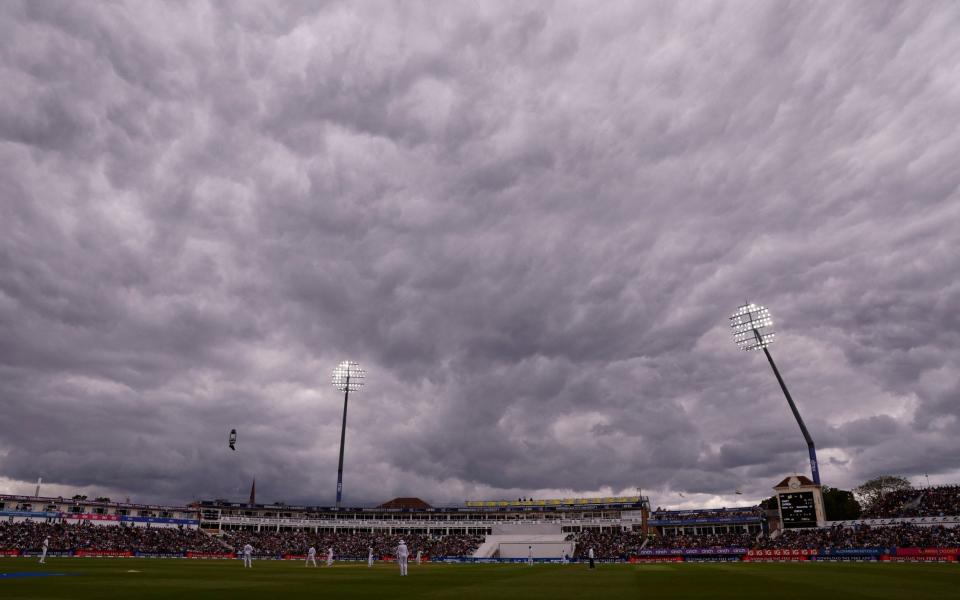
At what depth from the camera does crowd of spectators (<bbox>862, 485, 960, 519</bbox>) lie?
8300 centimetres

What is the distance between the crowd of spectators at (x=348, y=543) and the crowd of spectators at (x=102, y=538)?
7220 mm

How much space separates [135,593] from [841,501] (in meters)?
161

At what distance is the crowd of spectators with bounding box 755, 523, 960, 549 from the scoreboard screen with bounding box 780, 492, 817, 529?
1860mm

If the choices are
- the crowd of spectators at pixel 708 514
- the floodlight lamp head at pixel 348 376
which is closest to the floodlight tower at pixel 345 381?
the floodlight lamp head at pixel 348 376

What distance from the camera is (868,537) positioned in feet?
247

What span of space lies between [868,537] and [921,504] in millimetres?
21206

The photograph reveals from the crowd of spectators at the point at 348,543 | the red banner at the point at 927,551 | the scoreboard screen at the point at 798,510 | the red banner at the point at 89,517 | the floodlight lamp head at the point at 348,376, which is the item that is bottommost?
the crowd of spectators at the point at 348,543

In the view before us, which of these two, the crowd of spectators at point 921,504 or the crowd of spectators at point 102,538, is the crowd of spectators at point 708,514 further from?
the crowd of spectators at point 102,538

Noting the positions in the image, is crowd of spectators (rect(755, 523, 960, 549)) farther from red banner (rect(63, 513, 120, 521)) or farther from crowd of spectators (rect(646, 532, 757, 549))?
red banner (rect(63, 513, 120, 521))

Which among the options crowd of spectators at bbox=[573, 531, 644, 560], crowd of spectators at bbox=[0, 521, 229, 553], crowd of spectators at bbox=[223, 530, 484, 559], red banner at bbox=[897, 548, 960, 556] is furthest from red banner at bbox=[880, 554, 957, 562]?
crowd of spectators at bbox=[0, 521, 229, 553]

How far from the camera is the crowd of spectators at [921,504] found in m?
83.0

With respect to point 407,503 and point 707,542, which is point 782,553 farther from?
point 407,503

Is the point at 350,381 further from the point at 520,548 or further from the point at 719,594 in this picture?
the point at 719,594

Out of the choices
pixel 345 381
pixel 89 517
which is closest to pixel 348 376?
pixel 345 381
